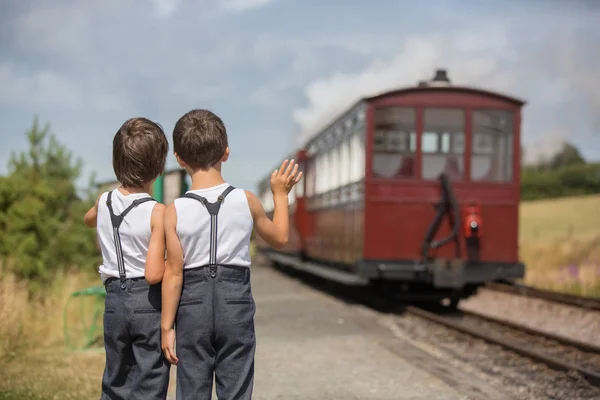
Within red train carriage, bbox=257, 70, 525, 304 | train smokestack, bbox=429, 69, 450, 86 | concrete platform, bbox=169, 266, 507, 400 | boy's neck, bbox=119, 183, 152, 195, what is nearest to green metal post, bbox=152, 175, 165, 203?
concrete platform, bbox=169, 266, 507, 400

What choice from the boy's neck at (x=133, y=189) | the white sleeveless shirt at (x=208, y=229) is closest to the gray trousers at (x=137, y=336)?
the white sleeveless shirt at (x=208, y=229)

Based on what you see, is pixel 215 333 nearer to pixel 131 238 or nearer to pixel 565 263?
pixel 131 238

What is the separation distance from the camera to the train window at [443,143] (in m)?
13.0

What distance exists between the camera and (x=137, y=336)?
12.6ft

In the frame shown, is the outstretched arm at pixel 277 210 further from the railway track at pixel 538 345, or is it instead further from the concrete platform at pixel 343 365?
the railway track at pixel 538 345

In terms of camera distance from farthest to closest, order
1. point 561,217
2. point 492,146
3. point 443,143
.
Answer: point 561,217 → point 492,146 → point 443,143

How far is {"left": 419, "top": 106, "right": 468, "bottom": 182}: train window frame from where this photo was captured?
1294 cm

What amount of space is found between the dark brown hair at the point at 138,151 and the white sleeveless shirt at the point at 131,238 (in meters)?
0.09

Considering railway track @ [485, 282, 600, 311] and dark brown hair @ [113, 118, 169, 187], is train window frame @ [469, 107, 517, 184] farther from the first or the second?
dark brown hair @ [113, 118, 169, 187]

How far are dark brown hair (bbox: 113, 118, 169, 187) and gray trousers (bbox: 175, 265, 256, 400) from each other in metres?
0.52

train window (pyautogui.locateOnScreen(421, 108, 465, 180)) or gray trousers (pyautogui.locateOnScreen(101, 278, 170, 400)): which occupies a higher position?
train window (pyautogui.locateOnScreen(421, 108, 465, 180))

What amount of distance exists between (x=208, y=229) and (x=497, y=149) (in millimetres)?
10049

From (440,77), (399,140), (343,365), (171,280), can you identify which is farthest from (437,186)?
(171,280)

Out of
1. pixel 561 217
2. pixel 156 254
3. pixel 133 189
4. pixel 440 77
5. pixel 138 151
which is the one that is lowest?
pixel 156 254
